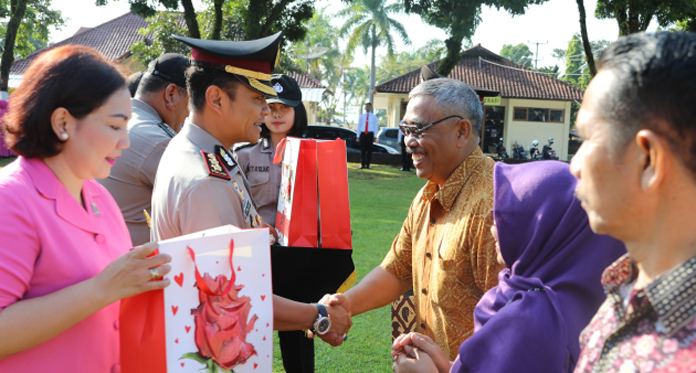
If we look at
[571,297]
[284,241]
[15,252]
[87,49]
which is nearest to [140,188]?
[284,241]

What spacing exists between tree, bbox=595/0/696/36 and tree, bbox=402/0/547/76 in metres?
2.87

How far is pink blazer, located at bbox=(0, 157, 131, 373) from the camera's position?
1.42 m

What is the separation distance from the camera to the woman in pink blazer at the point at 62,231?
1433 millimetres

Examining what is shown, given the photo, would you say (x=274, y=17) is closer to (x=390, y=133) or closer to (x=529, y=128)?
(x=390, y=133)

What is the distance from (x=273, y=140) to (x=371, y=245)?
3354 millimetres

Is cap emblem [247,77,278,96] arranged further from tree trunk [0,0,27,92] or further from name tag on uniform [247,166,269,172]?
tree trunk [0,0,27,92]

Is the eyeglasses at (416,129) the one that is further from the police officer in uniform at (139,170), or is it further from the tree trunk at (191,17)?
the tree trunk at (191,17)

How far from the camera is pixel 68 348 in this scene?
1.54m

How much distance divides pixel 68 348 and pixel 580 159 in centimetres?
148

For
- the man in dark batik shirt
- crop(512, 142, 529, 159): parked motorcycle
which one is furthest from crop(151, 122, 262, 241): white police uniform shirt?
crop(512, 142, 529, 159): parked motorcycle

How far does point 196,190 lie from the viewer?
201 centimetres

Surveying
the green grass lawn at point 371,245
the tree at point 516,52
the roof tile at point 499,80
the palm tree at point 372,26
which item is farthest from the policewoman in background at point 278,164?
the tree at point 516,52

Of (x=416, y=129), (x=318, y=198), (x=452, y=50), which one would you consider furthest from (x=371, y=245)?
(x=452, y=50)

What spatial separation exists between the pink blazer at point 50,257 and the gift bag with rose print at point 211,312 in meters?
0.10
